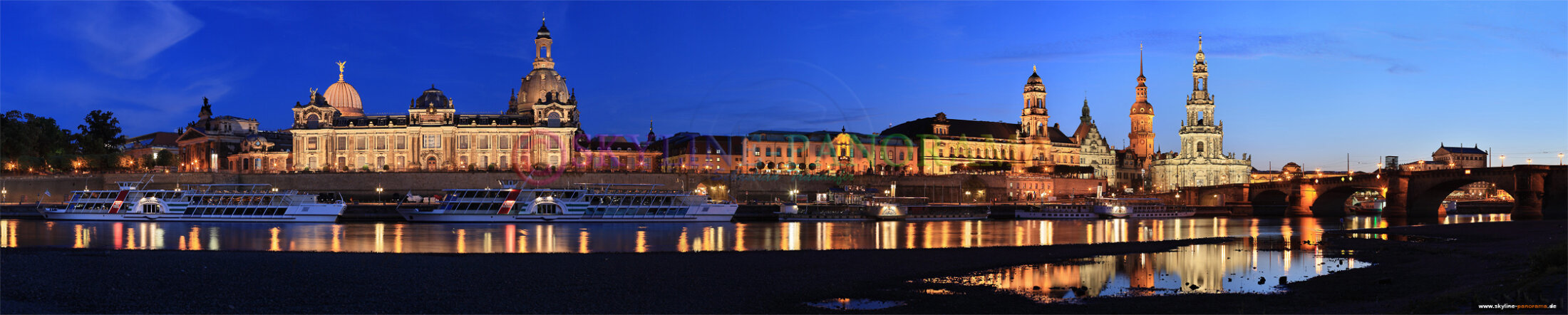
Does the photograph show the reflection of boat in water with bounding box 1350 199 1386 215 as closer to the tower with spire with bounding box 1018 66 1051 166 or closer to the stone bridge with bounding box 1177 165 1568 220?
the stone bridge with bounding box 1177 165 1568 220

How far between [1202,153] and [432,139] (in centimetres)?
10438

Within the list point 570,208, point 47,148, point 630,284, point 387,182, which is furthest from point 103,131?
point 630,284

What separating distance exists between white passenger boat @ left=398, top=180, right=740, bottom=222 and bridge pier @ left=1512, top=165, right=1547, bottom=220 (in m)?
56.2

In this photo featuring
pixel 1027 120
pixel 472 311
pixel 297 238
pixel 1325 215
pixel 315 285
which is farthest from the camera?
pixel 1027 120

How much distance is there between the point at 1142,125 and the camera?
18450 cm

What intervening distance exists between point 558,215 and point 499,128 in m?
44.9

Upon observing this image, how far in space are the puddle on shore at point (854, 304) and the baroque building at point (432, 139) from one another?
87.6 metres

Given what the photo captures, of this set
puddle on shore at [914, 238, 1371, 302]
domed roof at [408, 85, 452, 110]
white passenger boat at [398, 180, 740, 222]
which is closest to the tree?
domed roof at [408, 85, 452, 110]

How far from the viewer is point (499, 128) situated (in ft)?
365

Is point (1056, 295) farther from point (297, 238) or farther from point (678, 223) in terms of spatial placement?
point (678, 223)

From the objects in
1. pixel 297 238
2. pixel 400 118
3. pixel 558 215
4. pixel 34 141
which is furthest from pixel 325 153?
pixel 297 238

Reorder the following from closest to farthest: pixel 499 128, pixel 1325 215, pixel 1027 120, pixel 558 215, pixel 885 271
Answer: pixel 885 271, pixel 558 215, pixel 1325 215, pixel 499 128, pixel 1027 120

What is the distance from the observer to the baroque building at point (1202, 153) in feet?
503

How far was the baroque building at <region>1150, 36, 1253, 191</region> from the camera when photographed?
15338cm
